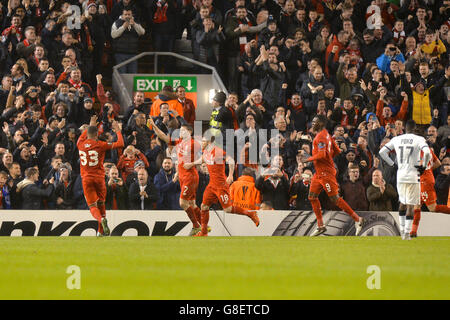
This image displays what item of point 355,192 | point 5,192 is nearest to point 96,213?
point 5,192

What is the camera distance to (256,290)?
6973mm

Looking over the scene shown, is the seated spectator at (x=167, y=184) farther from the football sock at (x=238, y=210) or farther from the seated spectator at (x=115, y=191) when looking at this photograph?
the football sock at (x=238, y=210)

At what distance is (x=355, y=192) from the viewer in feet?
59.9

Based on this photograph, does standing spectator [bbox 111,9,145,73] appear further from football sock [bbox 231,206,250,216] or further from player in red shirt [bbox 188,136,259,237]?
football sock [bbox 231,206,250,216]

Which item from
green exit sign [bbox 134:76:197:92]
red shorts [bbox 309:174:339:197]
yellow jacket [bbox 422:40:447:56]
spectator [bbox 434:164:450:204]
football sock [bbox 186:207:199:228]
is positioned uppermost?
yellow jacket [bbox 422:40:447:56]

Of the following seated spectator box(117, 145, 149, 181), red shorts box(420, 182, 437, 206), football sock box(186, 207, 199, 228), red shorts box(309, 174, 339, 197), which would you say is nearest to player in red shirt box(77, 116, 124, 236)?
football sock box(186, 207, 199, 228)

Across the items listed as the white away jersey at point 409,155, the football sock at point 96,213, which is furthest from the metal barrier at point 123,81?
the white away jersey at point 409,155

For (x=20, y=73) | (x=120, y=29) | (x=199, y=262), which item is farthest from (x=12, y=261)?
(x=120, y=29)

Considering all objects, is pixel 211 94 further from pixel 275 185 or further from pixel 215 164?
pixel 215 164

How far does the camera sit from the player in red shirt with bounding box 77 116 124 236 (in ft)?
52.1

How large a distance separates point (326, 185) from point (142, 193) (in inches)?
161

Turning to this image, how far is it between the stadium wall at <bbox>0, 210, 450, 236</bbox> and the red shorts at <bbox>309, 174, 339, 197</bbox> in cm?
157

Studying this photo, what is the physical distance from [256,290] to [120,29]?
15522 mm
